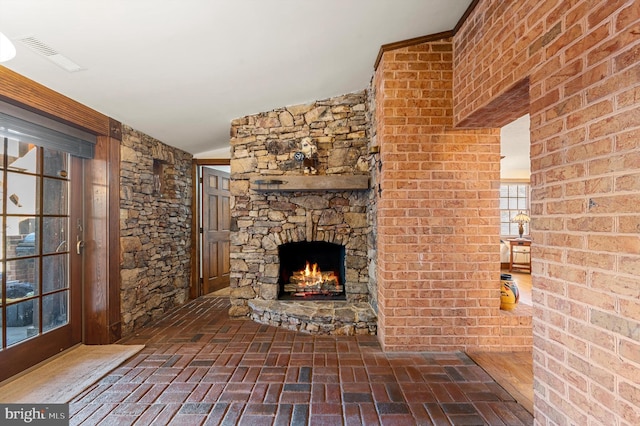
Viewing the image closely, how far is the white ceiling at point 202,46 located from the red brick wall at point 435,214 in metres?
0.42

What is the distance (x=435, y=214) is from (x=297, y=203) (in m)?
1.55

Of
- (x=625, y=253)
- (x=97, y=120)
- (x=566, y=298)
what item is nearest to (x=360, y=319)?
(x=566, y=298)

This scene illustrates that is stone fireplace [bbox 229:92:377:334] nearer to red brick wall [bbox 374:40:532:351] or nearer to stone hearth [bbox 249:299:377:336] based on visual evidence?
stone hearth [bbox 249:299:377:336]

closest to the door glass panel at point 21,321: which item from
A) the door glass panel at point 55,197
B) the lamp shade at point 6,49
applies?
the door glass panel at point 55,197

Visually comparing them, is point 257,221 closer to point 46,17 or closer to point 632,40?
point 46,17

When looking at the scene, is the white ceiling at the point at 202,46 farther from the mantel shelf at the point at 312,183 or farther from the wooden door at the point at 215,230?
the wooden door at the point at 215,230

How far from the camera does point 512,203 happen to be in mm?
6727

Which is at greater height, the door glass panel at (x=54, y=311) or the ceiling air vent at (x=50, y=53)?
the ceiling air vent at (x=50, y=53)

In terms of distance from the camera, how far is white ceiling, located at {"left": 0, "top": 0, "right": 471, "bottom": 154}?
1653 mm

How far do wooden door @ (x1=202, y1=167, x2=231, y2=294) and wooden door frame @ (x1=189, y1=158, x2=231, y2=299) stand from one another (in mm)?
76

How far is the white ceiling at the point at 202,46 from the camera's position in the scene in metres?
1.65

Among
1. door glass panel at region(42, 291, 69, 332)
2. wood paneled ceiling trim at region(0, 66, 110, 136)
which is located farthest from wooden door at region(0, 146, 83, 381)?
wood paneled ceiling trim at region(0, 66, 110, 136)

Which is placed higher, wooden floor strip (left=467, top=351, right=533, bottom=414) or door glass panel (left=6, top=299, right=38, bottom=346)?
door glass panel (left=6, top=299, right=38, bottom=346)

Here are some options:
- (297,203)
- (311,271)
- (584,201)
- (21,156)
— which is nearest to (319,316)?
(311,271)
